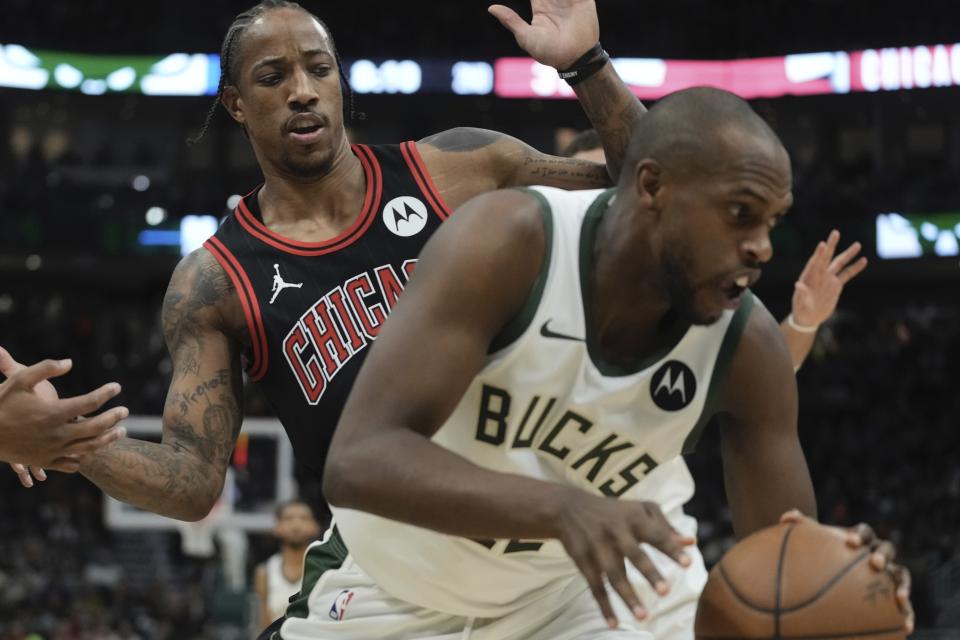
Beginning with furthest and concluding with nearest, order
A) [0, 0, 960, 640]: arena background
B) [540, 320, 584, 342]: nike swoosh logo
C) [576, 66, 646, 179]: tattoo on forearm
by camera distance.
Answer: [0, 0, 960, 640]: arena background, [576, 66, 646, 179]: tattoo on forearm, [540, 320, 584, 342]: nike swoosh logo

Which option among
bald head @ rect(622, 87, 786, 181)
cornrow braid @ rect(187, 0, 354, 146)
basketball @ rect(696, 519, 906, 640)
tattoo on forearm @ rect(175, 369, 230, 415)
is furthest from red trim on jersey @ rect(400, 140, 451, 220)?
basketball @ rect(696, 519, 906, 640)

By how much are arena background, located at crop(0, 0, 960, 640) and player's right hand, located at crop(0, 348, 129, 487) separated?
16.0 meters

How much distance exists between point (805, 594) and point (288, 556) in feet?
23.2

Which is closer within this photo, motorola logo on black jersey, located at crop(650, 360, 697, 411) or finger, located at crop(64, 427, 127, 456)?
motorola logo on black jersey, located at crop(650, 360, 697, 411)

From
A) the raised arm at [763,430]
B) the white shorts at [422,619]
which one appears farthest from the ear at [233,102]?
the raised arm at [763,430]

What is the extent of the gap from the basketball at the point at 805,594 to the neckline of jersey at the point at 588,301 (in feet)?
1.53

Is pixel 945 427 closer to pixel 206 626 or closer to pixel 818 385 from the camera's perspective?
pixel 818 385

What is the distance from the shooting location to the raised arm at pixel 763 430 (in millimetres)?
3068

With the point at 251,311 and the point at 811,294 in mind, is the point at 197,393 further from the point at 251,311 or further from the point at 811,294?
the point at 811,294

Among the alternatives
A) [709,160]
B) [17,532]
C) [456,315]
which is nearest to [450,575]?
[456,315]

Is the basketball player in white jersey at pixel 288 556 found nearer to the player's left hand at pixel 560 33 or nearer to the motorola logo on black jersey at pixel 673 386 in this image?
the player's left hand at pixel 560 33

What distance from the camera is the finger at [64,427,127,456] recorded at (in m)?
3.33

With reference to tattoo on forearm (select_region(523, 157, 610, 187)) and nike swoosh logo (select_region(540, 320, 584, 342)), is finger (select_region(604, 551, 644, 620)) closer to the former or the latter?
nike swoosh logo (select_region(540, 320, 584, 342))

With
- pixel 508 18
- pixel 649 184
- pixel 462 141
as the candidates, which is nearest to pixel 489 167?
pixel 462 141
